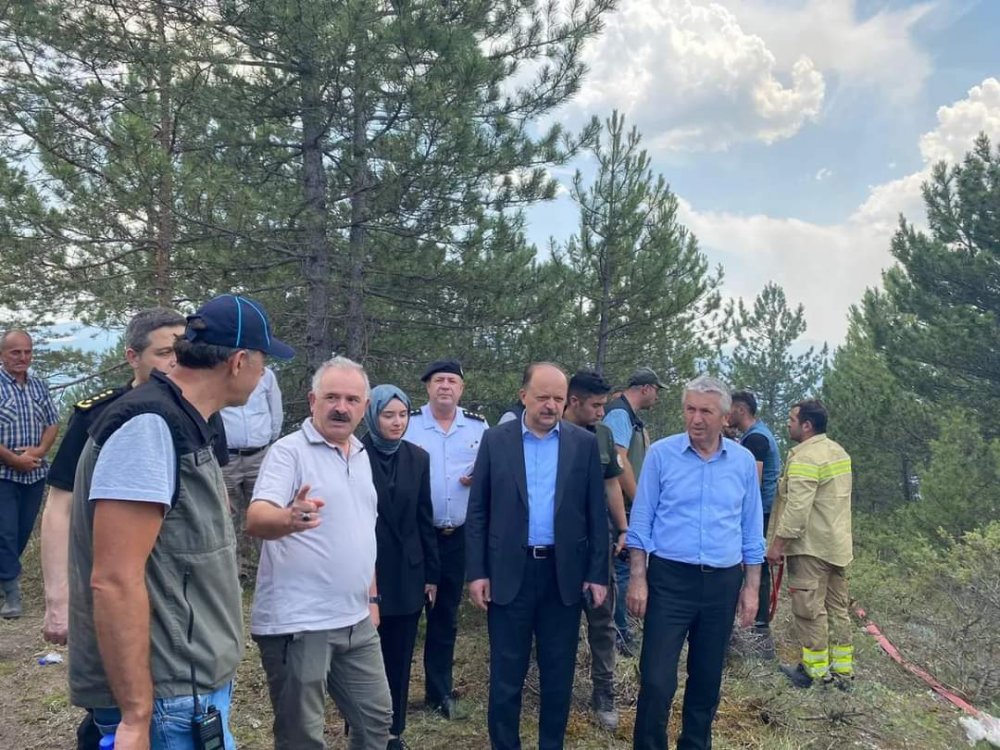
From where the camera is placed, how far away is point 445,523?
3.94 metres

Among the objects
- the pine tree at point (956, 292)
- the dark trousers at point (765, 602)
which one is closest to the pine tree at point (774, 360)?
the pine tree at point (956, 292)

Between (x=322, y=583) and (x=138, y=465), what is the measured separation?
3.63ft

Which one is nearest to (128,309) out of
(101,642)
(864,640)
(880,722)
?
(101,642)

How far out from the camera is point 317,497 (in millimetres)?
2590

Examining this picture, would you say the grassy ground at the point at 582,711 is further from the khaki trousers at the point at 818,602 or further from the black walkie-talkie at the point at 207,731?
the black walkie-talkie at the point at 207,731

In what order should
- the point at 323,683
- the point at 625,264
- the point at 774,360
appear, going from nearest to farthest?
the point at 323,683 → the point at 625,264 → the point at 774,360

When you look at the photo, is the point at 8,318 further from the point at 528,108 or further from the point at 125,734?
the point at 125,734

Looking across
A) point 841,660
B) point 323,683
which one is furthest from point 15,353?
point 841,660

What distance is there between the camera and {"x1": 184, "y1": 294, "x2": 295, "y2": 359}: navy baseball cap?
1810 mm

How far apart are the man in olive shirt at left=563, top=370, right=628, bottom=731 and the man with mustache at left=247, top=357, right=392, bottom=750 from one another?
5.04 feet

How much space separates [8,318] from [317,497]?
245 inches

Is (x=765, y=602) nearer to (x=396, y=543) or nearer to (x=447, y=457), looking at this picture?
(x=447, y=457)

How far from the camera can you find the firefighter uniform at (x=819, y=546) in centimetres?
496

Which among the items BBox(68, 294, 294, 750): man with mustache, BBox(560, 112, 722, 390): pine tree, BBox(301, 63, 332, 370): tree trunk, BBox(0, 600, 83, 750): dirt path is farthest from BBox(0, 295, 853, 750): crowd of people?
BBox(560, 112, 722, 390): pine tree
